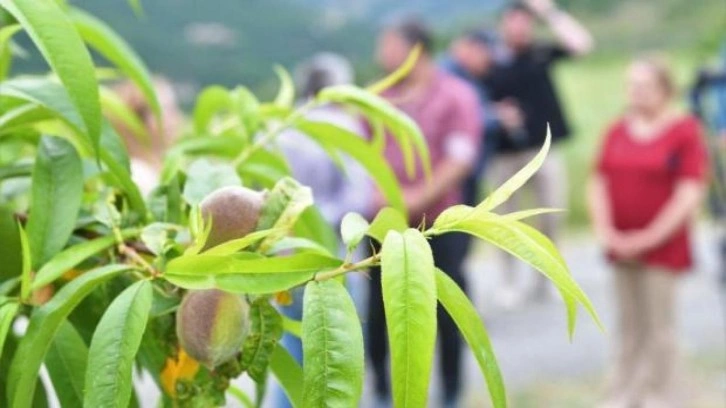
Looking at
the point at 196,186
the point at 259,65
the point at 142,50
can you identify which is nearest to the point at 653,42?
the point at 259,65

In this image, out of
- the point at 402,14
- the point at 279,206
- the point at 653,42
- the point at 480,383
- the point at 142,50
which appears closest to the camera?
the point at 279,206

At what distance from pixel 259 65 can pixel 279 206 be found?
4.12 metres

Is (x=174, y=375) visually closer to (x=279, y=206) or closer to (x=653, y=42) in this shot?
(x=279, y=206)

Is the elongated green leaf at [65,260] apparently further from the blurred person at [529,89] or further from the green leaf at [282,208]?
the blurred person at [529,89]

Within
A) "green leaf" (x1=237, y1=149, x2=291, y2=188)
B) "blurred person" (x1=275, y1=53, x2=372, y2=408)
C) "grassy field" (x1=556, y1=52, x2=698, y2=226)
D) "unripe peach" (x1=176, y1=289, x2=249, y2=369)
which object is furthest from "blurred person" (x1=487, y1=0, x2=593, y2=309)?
"unripe peach" (x1=176, y1=289, x2=249, y2=369)

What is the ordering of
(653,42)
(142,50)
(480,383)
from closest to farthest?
(480,383) < (142,50) < (653,42)

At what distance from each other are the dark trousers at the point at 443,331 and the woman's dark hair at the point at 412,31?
0.47m

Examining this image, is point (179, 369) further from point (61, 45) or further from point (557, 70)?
point (557, 70)

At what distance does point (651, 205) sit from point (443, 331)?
1.85 ft

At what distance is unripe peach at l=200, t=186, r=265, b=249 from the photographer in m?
0.49

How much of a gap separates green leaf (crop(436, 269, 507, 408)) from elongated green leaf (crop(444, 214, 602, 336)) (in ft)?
0.07

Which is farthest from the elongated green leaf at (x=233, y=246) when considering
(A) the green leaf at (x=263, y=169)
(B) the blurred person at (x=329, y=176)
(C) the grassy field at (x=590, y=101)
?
(C) the grassy field at (x=590, y=101)

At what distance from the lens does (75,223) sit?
57 cm

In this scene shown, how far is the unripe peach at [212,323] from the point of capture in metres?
0.48
